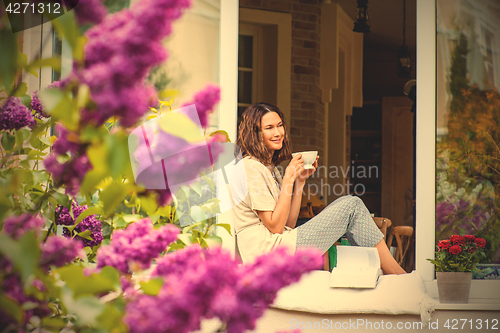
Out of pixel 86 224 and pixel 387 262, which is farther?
pixel 387 262


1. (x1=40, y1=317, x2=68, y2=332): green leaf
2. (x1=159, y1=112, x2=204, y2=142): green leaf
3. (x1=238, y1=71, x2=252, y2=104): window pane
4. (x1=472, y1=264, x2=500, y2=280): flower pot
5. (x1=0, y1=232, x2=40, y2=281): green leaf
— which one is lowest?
(x1=472, y1=264, x2=500, y2=280): flower pot

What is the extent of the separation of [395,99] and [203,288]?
623 centimetres

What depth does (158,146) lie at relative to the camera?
523 millimetres

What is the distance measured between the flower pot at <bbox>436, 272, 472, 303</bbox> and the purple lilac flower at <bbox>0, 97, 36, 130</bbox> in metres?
1.66

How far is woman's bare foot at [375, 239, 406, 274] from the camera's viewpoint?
6.72ft

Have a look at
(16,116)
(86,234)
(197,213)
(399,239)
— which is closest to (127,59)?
(16,116)

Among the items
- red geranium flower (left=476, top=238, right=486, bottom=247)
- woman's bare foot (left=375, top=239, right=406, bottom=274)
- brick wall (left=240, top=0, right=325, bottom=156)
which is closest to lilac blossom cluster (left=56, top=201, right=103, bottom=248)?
woman's bare foot (left=375, top=239, right=406, bottom=274)

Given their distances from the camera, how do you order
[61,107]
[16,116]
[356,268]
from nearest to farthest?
[61,107] < [16,116] < [356,268]

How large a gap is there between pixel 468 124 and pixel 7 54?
6.58ft

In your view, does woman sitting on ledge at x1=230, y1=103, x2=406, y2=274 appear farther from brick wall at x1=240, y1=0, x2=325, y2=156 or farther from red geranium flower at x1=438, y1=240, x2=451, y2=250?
brick wall at x1=240, y1=0, x2=325, y2=156

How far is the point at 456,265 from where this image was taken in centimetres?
187

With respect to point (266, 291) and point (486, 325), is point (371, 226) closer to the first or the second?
point (486, 325)

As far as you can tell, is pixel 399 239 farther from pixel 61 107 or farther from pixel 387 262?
pixel 61 107

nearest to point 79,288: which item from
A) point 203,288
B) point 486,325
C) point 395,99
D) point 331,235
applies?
point 203,288
